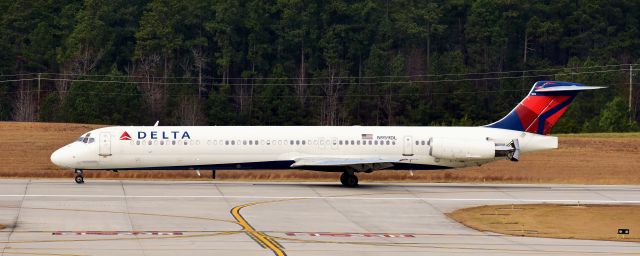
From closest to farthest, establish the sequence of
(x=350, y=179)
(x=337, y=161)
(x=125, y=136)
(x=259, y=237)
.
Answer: (x=259, y=237), (x=337, y=161), (x=125, y=136), (x=350, y=179)

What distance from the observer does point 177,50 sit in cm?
11725

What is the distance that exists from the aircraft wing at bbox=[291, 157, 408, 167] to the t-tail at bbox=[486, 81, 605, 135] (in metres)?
5.74

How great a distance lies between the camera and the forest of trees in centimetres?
10331

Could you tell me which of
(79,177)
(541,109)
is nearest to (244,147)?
(79,177)

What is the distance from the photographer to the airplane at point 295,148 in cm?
5031

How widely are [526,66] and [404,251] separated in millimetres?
93098

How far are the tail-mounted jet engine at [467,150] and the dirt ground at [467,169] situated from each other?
241 inches

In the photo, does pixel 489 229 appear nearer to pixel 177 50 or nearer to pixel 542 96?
pixel 542 96

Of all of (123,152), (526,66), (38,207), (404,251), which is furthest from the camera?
(526,66)

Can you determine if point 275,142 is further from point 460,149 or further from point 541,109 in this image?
point 541,109

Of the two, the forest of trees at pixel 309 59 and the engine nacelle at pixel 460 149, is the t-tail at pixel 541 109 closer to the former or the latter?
the engine nacelle at pixel 460 149

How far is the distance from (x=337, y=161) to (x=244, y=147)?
407cm

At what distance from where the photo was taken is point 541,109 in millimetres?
52125

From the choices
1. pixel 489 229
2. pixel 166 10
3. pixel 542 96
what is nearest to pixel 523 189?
pixel 542 96
